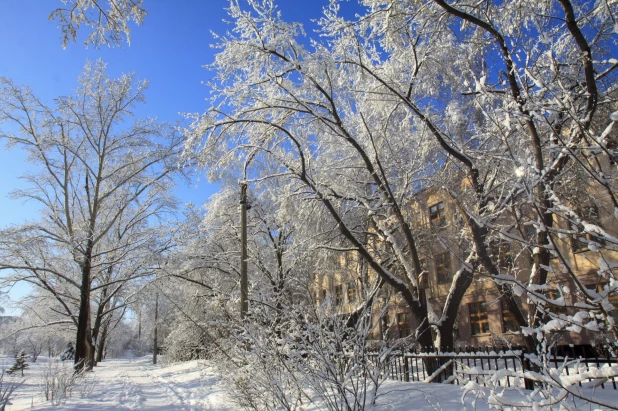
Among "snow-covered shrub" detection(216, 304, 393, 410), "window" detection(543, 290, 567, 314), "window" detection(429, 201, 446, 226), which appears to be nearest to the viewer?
"window" detection(543, 290, 567, 314)

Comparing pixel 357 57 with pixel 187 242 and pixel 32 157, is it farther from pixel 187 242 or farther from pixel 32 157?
pixel 32 157

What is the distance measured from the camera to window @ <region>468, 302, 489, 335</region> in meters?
24.5

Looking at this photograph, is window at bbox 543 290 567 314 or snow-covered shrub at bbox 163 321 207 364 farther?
snow-covered shrub at bbox 163 321 207 364

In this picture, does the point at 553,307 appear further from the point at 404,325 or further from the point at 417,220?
the point at 404,325

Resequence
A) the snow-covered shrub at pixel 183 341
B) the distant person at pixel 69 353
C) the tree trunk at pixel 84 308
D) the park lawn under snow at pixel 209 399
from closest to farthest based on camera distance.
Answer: the park lawn under snow at pixel 209 399
the tree trunk at pixel 84 308
the snow-covered shrub at pixel 183 341
the distant person at pixel 69 353

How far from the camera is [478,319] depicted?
24.9 m

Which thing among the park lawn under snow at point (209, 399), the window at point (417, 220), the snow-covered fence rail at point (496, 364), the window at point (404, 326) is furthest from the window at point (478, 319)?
the park lawn under snow at point (209, 399)

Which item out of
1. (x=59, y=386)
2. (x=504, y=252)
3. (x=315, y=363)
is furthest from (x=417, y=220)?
(x=59, y=386)

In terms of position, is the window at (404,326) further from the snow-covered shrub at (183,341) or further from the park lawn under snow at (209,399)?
the park lawn under snow at (209,399)

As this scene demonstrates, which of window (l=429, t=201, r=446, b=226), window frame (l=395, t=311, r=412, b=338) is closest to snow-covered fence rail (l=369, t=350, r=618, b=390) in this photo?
window (l=429, t=201, r=446, b=226)

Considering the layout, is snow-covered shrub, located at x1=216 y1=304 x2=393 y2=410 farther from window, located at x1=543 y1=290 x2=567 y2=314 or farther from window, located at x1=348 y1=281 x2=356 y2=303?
window, located at x1=543 y1=290 x2=567 y2=314

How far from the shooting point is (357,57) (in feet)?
37.2

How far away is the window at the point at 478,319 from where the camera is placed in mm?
24516

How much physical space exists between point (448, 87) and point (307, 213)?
5.67 meters
